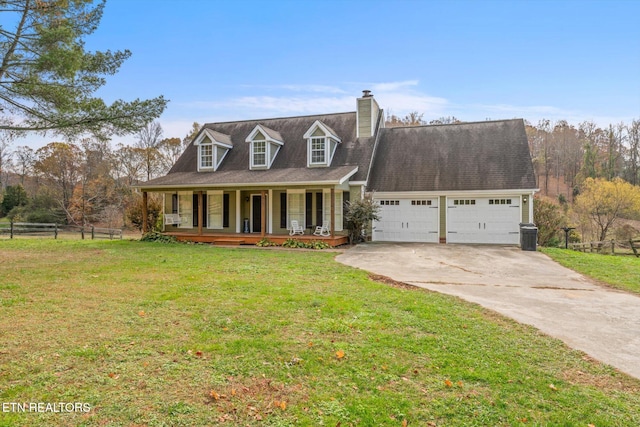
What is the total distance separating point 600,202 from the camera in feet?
83.1

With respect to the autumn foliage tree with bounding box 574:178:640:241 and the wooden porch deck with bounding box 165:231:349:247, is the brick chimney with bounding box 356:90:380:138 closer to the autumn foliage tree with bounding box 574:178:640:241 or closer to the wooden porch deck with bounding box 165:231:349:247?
the wooden porch deck with bounding box 165:231:349:247

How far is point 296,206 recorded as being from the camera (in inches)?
682

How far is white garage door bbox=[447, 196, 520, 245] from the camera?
51.5 feet

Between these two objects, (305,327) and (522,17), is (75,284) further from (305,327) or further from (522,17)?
(522,17)

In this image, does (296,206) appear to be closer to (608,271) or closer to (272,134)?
(272,134)

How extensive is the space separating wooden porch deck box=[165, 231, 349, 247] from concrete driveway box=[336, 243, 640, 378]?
2124 millimetres

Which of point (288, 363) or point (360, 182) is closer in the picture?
point (288, 363)

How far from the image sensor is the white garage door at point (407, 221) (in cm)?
1666

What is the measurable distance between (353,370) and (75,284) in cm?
669

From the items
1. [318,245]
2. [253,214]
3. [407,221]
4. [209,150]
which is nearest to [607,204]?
[407,221]

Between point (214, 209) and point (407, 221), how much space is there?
970cm

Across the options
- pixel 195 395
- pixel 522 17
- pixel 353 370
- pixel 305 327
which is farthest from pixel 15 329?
pixel 522 17

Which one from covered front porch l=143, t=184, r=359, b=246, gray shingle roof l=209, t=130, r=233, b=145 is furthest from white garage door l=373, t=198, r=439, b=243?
Result: gray shingle roof l=209, t=130, r=233, b=145

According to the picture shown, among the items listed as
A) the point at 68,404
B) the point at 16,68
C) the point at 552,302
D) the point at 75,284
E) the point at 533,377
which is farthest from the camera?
the point at 16,68
